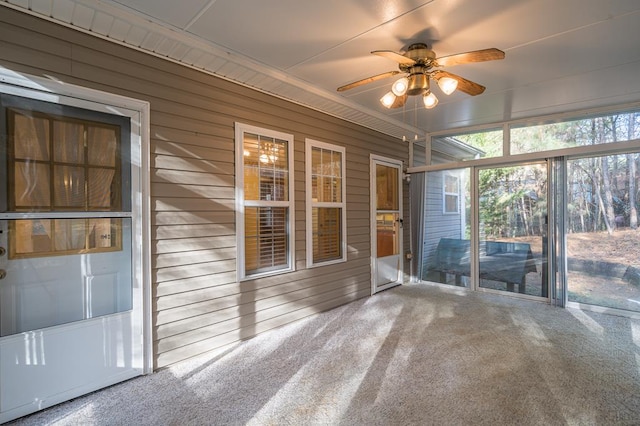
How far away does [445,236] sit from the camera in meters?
5.33

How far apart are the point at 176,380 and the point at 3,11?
9.04 ft

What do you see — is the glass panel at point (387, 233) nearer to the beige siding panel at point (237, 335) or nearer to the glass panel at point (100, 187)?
the beige siding panel at point (237, 335)

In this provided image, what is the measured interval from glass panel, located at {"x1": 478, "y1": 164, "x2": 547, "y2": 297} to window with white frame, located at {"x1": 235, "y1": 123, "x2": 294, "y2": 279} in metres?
3.27

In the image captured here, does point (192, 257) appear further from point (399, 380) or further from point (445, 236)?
point (445, 236)

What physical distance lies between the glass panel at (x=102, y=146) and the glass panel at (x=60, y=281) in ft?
1.49

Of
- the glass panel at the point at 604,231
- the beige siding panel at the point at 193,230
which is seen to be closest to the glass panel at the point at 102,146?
the beige siding panel at the point at 193,230

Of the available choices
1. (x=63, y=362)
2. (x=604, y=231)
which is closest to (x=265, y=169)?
(x=63, y=362)

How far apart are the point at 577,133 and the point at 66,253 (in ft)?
19.3

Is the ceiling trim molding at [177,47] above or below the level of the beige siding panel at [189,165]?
above

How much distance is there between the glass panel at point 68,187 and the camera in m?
2.12

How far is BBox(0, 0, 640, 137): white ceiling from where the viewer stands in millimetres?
2098

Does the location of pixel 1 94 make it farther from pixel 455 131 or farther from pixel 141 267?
pixel 455 131

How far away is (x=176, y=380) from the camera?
2387 millimetres

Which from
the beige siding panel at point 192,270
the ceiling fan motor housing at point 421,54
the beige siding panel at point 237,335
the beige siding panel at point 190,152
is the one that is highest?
the ceiling fan motor housing at point 421,54
